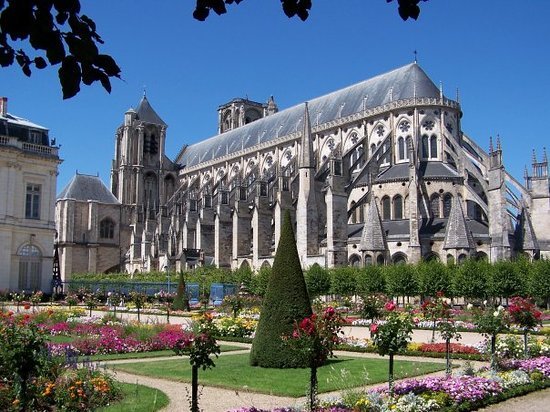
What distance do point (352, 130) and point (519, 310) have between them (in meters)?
36.0

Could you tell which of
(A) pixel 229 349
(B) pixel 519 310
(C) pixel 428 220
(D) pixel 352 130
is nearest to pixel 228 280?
(C) pixel 428 220

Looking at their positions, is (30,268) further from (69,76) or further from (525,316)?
(69,76)

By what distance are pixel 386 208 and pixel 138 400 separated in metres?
34.0

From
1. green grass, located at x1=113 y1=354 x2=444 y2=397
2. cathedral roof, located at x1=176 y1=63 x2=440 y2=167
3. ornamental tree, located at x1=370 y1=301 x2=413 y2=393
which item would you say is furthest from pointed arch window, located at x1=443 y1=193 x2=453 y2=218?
ornamental tree, located at x1=370 y1=301 x2=413 y2=393

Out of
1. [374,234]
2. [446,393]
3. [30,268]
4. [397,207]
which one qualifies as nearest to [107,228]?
[30,268]

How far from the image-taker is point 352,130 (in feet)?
160

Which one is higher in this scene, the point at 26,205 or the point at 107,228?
the point at 107,228

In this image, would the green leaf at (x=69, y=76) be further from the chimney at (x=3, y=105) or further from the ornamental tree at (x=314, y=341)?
the chimney at (x=3, y=105)

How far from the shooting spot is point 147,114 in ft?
233

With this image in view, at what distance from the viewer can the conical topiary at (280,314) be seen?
1241 centimetres

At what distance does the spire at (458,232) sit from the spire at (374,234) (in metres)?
3.71

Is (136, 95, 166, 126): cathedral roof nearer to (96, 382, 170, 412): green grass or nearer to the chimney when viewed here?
the chimney

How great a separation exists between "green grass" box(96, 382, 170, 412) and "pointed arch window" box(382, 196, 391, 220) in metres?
32.5

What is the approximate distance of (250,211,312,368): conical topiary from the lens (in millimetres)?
12414
